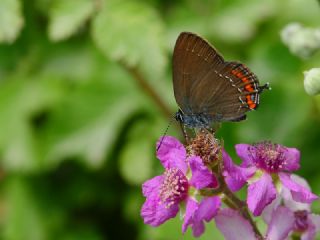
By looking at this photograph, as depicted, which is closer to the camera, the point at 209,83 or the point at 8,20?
the point at 209,83

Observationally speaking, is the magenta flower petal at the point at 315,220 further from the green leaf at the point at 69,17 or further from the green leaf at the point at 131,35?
the green leaf at the point at 69,17

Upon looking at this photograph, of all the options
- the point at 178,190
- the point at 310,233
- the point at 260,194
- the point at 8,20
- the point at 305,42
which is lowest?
the point at 310,233

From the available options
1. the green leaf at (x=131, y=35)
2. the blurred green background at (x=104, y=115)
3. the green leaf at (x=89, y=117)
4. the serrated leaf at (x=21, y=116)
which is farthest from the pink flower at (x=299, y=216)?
the serrated leaf at (x=21, y=116)

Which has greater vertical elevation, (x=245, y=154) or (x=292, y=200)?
(x=245, y=154)

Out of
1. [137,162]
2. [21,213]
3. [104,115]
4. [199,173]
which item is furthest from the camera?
[21,213]

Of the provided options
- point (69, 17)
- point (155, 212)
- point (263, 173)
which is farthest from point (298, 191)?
point (69, 17)

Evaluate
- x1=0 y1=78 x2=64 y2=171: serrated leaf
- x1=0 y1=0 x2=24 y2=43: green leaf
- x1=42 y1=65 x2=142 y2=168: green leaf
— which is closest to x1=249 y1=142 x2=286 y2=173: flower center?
x1=0 y1=0 x2=24 y2=43: green leaf

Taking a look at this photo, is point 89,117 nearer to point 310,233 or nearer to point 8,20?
point 8,20

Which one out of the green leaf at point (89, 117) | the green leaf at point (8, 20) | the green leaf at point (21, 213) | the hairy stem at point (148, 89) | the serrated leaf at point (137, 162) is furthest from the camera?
the green leaf at point (21, 213)
